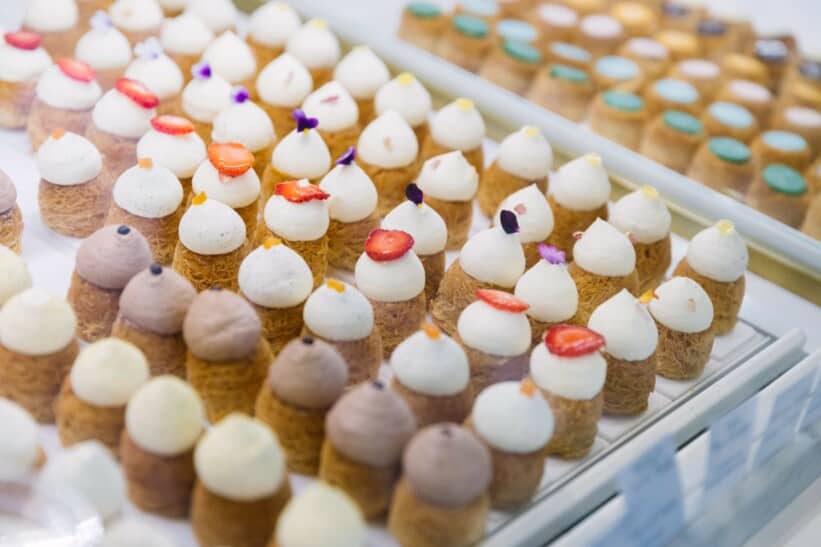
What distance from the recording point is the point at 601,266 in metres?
2.59

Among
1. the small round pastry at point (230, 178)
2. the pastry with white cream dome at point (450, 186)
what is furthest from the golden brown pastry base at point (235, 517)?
the pastry with white cream dome at point (450, 186)

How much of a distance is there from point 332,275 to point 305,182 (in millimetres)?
325

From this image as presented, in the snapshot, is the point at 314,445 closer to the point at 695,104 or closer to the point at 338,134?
the point at 338,134

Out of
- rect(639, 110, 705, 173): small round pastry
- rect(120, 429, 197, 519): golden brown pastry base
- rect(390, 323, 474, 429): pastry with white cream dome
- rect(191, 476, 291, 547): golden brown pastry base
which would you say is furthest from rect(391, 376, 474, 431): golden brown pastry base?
rect(639, 110, 705, 173): small round pastry

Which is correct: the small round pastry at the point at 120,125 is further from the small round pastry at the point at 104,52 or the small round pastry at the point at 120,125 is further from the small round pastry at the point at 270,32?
the small round pastry at the point at 270,32

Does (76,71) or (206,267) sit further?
(76,71)

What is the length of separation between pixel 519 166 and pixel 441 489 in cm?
134

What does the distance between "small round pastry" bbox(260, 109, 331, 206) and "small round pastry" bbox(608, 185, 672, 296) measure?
795 millimetres

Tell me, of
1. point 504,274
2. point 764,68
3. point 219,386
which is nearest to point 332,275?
point 504,274

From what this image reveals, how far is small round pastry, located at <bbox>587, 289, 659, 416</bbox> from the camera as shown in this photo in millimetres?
2336

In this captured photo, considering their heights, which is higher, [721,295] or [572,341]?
[572,341]

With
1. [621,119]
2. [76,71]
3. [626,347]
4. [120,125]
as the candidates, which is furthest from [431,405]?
[621,119]

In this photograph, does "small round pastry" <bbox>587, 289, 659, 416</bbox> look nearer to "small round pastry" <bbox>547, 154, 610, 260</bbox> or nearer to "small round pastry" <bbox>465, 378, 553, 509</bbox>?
"small round pastry" <bbox>465, 378, 553, 509</bbox>

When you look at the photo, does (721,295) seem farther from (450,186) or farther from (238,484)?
(238,484)
